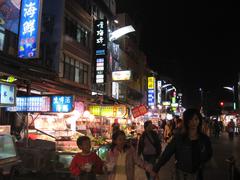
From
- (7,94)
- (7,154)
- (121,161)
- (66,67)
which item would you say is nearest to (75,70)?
(66,67)

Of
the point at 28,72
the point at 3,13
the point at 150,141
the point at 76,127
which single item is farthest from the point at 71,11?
the point at 150,141

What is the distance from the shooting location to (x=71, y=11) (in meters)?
23.5

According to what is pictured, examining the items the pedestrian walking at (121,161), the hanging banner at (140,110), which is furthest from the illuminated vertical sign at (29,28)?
the pedestrian walking at (121,161)

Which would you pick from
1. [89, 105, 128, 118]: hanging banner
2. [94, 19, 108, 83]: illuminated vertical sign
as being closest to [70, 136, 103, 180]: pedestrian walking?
[89, 105, 128, 118]: hanging banner

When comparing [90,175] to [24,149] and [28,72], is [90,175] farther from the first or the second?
[28,72]

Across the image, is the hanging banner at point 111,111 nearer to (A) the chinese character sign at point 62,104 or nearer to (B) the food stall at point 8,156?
(A) the chinese character sign at point 62,104

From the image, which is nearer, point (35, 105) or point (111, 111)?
point (35, 105)

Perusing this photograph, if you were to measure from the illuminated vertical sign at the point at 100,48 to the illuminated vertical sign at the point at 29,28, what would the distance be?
9.78m

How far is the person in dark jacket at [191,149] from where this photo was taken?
15.0 feet

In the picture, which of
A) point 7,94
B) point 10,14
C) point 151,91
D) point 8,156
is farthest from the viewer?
point 151,91

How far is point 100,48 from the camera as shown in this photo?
83.3 feet

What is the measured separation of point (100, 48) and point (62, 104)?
14027 millimetres

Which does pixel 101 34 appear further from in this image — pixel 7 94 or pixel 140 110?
pixel 7 94

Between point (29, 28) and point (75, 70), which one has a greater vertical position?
point (29, 28)
